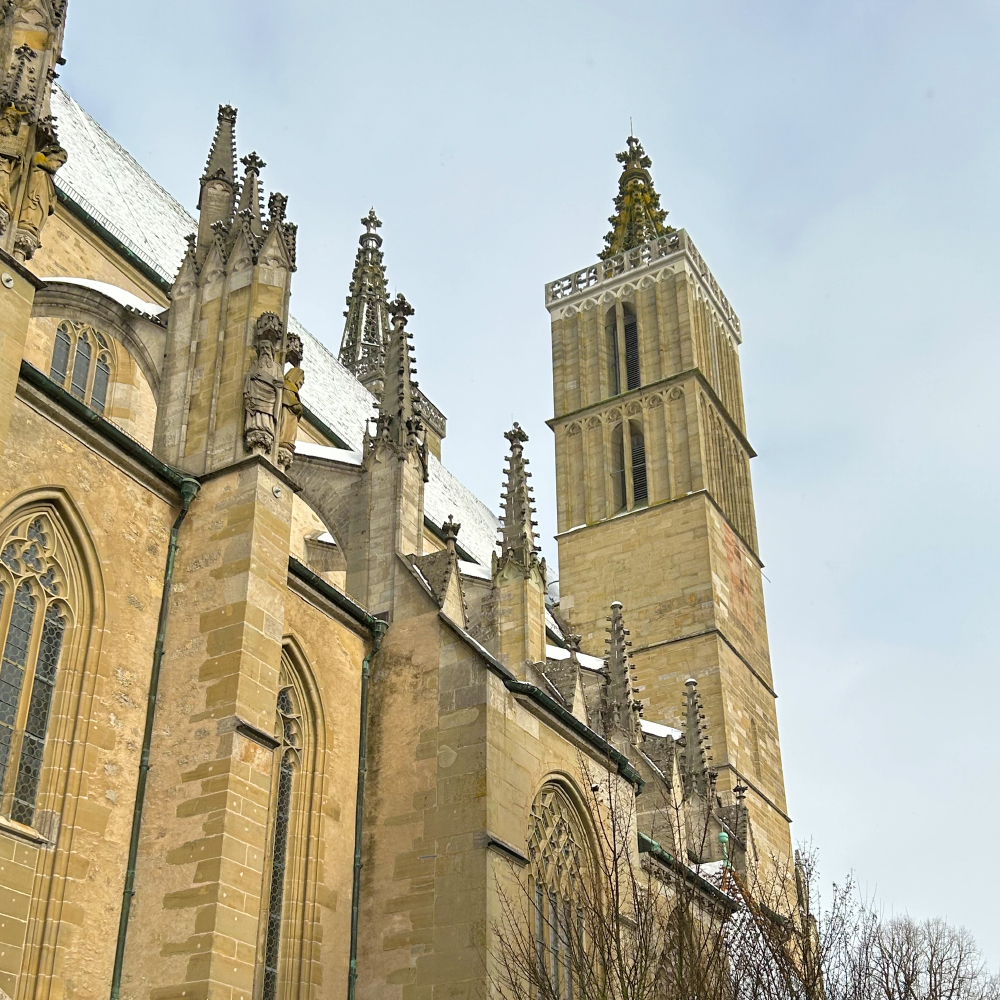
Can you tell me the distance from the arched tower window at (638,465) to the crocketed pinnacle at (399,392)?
64.7 ft

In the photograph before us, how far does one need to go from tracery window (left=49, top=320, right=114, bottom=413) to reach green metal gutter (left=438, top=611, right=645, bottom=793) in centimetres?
641

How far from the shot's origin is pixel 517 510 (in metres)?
24.2

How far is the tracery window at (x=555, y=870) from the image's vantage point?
51.1 ft

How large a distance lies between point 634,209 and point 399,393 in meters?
30.7

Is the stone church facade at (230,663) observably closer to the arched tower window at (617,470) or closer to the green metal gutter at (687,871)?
the green metal gutter at (687,871)

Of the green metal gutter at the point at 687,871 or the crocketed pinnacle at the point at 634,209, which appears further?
the crocketed pinnacle at the point at 634,209

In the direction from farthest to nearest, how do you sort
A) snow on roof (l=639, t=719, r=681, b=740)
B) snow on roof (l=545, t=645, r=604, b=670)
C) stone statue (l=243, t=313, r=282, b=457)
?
snow on roof (l=639, t=719, r=681, b=740), snow on roof (l=545, t=645, r=604, b=670), stone statue (l=243, t=313, r=282, b=457)

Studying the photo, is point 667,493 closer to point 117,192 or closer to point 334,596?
point 117,192

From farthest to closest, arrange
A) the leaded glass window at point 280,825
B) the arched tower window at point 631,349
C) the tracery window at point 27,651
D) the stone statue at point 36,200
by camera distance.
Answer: the arched tower window at point 631,349 < the leaded glass window at point 280,825 < the stone statue at point 36,200 < the tracery window at point 27,651

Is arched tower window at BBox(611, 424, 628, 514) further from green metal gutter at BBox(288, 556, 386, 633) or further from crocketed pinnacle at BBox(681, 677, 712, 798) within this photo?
green metal gutter at BBox(288, 556, 386, 633)

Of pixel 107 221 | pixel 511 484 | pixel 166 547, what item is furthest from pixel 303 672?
pixel 107 221

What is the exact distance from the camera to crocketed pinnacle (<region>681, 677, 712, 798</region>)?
27.3 metres

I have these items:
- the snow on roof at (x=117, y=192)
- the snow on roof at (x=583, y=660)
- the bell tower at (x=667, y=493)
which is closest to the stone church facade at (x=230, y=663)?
the snow on roof at (x=117, y=192)

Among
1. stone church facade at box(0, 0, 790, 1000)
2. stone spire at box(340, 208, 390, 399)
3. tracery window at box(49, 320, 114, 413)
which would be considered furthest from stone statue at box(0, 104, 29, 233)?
stone spire at box(340, 208, 390, 399)
